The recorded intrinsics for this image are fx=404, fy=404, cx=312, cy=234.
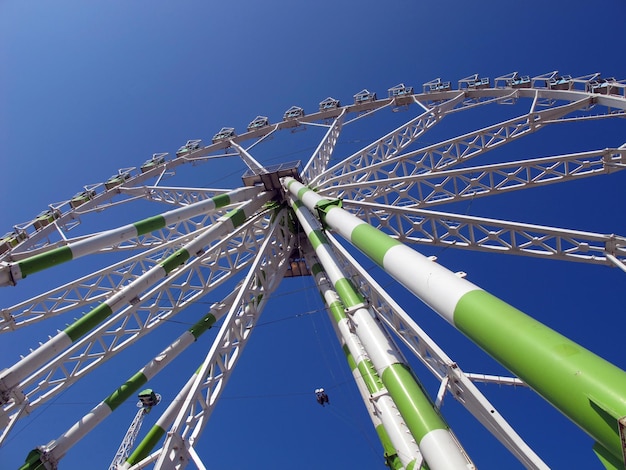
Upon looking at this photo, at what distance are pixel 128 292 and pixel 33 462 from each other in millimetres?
4689

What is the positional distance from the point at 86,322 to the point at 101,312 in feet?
1.49

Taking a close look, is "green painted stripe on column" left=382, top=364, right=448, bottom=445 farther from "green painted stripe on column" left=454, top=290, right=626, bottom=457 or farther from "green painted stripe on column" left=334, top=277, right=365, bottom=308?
"green painted stripe on column" left=454, top=290, right=626, bottom=457

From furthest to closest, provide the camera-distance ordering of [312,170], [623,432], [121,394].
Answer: [312,170] → [121,394] → [623,432]

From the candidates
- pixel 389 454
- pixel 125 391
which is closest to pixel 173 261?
pixel 125 391

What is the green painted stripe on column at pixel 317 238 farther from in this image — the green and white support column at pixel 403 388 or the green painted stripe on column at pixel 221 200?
the green painted stripe on column at pixel 221 200

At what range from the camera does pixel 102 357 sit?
1241 centimetres

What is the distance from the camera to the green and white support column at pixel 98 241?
35.7 ft

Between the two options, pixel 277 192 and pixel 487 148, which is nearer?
pixel 487 148

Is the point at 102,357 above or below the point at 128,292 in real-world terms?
below

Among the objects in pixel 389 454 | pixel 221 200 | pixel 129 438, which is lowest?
pixel 129 438

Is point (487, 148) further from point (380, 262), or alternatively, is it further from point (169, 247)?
point (169, 247)

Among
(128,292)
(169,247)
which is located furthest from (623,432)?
(169,247)

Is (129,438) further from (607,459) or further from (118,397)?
(607,459)

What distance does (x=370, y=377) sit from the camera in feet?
30.5
